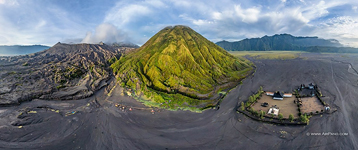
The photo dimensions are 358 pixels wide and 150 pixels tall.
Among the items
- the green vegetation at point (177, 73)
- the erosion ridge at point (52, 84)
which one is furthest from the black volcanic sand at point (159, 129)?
the green vegetation at point (177, 73)

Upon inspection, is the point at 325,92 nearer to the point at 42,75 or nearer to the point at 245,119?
the point at 245,119

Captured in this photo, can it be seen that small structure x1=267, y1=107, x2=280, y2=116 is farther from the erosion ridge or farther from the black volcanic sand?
the erosion ridge

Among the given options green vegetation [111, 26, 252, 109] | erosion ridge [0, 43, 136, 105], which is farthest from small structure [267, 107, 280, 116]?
erosion ridge [0, 43, 136, 105]

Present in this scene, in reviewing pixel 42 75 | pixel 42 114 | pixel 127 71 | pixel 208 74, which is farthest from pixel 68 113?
pixel 208 74

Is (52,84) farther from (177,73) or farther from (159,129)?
(159,129)

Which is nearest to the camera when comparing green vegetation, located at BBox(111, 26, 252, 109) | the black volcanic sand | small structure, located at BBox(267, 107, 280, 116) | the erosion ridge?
the black volcanic sand

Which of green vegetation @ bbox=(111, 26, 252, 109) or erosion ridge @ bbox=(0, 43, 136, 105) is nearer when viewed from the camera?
erosion ridge @ bbox=(0, 43, 136, 105)

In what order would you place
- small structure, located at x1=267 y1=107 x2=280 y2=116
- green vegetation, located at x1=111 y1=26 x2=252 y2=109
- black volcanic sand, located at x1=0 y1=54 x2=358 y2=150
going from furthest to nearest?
green vegetation, located at x1=111 y1=26 x2=252 y2=109, small structure, located at x1=267 y1=107 x2=280 y2=116, black volcanic sand, located at x1=0 y1=54 x2=358 y2=150

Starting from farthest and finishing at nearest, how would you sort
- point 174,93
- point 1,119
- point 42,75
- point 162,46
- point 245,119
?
point 162,46
point 42,75
point 174,93
point 1,119
point 245,119
